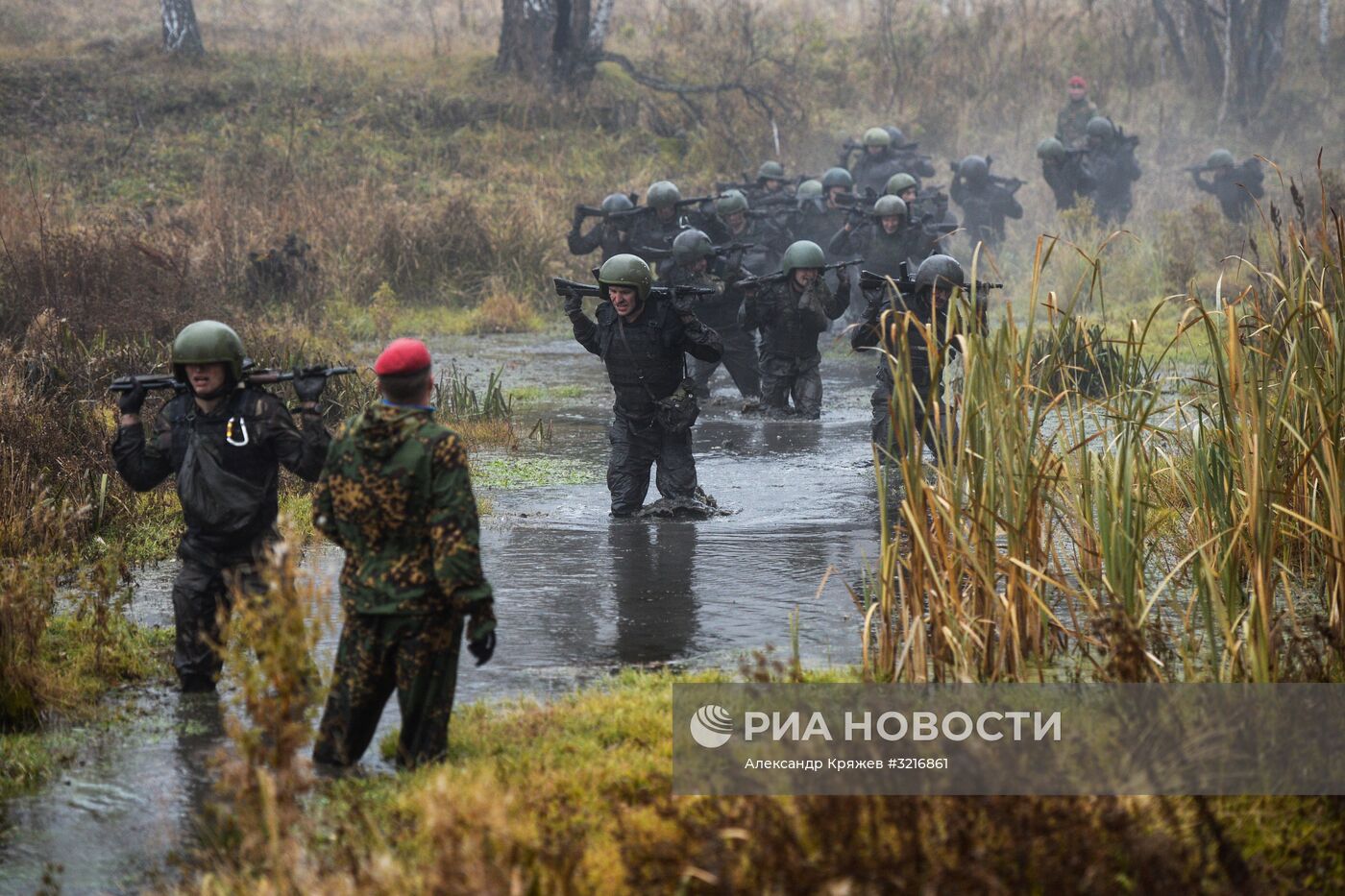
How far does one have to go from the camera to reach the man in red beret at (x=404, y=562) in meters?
5.09

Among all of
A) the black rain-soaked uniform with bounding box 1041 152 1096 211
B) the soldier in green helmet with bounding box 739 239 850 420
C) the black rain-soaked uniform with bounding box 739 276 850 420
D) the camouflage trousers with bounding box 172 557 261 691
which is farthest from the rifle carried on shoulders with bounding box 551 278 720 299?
the black rain-soaked uniform with bounding box 1041 152 1096 211

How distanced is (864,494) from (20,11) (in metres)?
28.3

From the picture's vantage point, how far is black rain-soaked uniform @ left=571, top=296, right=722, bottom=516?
9.79 m

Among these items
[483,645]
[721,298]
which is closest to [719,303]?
[721,298]

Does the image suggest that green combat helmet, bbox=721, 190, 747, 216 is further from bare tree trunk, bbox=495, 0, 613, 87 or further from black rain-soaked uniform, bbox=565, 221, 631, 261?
bare tree trunk, bbox=495, 0, 613, 87

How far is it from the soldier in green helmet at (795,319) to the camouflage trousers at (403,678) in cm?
812

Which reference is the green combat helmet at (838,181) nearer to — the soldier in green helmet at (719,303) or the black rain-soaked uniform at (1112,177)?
the soldier in green helmet at (719,303)

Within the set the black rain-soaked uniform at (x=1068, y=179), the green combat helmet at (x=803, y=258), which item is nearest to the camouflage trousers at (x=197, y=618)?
the green combat helmet at (x=803, y=258)

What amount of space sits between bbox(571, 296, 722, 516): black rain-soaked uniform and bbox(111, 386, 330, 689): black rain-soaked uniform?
12.2 ft

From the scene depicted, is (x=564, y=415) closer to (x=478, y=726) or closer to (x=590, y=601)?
(x=590, y=601)

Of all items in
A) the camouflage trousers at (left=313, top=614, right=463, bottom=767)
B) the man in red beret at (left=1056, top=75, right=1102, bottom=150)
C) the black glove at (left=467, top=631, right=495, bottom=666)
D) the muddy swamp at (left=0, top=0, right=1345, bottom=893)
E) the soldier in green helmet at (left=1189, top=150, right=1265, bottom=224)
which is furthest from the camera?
the man in red beret at (left=1056, top=75, right=1102, bottom=150)

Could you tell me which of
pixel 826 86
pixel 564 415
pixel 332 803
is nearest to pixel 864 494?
pixel 564 415

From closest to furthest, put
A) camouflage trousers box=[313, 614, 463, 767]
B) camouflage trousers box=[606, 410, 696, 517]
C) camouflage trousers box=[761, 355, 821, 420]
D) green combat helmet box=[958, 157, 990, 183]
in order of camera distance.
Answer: camouflage trousers box=[313, 614, 463, 767] → camouflage trousers box=[606, 410, 696, 517] → camouflage trousers box=[761, 355, 821, 420] → green combat helmet box=[958, 157, 990, 183]

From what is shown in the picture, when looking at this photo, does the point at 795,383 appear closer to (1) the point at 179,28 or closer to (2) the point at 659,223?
(2) the point at 659,223
